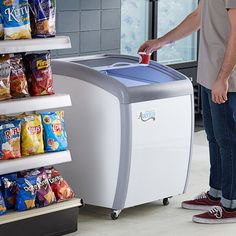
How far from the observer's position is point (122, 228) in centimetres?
402

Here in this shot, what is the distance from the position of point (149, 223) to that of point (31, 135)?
2.91 ft

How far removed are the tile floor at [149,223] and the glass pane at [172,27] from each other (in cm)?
246

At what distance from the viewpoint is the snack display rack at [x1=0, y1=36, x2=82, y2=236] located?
355 cm

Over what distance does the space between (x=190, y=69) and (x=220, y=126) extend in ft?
9.49

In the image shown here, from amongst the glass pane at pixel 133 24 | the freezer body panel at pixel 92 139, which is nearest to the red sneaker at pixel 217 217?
the freezer body panel at pixel 92 139

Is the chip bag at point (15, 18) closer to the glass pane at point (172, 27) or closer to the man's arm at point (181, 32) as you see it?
the man's arm at point (181, 32)

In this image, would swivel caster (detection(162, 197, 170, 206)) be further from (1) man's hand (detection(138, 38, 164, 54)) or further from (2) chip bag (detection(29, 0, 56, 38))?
(2) chip bag (detection(29, 0, 56, 38))

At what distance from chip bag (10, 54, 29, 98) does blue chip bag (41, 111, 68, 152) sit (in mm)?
192

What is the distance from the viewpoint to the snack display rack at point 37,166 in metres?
3.55

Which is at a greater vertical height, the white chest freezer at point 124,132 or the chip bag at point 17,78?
the chip bag at point 17,78

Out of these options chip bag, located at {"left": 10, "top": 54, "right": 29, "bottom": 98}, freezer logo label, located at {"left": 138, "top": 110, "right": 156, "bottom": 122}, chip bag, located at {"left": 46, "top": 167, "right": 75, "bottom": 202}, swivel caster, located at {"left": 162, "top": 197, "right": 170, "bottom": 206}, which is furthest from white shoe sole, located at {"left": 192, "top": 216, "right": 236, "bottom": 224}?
chip bag, located at {"left": 10, "top": 54, "right": 29, "bottom": 98}

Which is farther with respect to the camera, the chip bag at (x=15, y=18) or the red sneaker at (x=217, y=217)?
the red sneaker at (x=217, y=217)

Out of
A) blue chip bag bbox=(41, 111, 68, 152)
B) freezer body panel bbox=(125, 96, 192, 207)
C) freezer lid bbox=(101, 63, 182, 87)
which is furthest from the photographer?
freezer lid bbox=(101, 63, 182, 87)

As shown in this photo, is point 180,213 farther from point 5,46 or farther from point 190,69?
point 190,69
